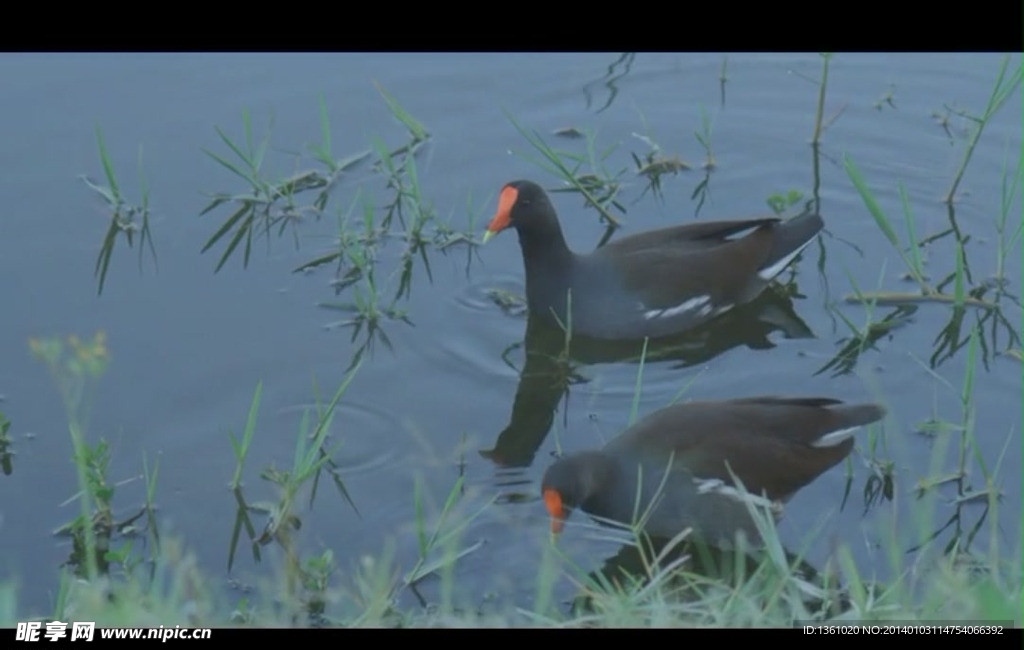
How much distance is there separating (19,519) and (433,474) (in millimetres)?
1272

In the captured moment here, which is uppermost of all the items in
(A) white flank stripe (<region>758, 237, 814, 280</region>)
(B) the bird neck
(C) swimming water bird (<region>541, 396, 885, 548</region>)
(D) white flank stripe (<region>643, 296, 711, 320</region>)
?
(B) the bird neck

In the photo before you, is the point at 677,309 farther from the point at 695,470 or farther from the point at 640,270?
the point at 695,470

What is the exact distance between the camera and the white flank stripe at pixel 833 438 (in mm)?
5219

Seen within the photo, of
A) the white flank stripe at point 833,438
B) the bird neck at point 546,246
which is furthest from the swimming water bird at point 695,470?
the bird neck at point 546,246

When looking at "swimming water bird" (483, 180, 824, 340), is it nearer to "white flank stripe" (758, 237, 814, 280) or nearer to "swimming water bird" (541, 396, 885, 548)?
"white flank stripe" (758, 237, 814, 280)

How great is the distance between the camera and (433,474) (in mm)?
5391

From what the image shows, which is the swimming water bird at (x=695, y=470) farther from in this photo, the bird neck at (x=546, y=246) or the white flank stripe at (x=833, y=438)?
the bird neck at (x=546, y=246)

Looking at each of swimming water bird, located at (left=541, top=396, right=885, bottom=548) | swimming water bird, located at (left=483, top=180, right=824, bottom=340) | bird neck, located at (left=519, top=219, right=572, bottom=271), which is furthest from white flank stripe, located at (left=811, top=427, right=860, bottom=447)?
bird neck, located at (left=519, top=219, right=572, bottom=271)

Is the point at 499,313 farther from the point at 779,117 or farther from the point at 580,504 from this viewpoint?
the point at 779,117

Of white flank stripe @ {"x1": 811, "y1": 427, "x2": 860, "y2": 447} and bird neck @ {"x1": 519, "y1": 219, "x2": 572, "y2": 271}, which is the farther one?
bird neck @ {"x1": 519, "y1": 219, "x2": 572, "y2": 271}

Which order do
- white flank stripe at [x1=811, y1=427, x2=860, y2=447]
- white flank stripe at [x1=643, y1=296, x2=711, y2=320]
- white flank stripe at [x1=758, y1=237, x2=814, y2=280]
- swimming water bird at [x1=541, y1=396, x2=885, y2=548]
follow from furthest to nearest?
1. white flank stripe at [x1=758, y1=237, x2=814, y2=280]
2. white flank stripe at [x1=643, y1=296, x2=711, y2=320]
3. white flank stripe at [x1=811, y1=427, x2=860, y2=447]
4. swimming water bird at [x1=541, y1=396, x2=885, y2=548]

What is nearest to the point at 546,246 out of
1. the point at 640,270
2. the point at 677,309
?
the point at 640,270

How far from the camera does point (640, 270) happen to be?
6305 mm

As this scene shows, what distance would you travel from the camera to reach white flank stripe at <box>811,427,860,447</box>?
205 inches
